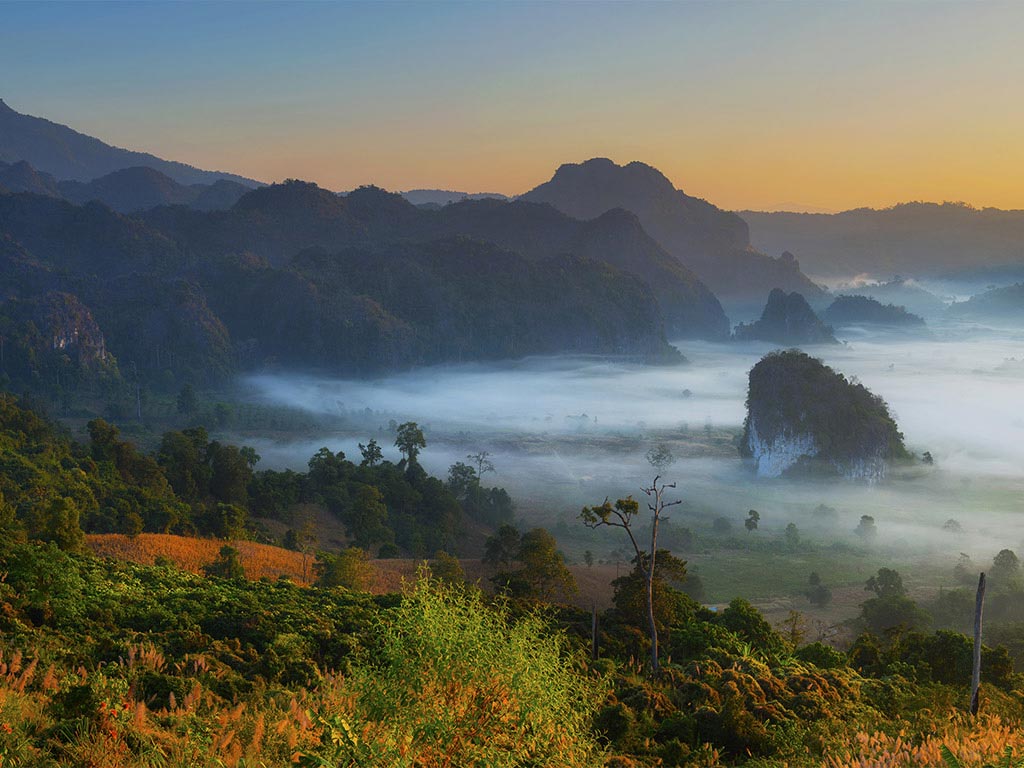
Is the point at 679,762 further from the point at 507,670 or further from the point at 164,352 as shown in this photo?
the point at 164,352

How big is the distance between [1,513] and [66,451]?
76.5 feet

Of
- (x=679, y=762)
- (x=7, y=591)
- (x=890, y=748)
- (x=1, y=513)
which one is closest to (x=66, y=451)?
(x=1, y=513)

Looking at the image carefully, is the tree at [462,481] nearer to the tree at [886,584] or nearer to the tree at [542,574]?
the tree at [886,584]

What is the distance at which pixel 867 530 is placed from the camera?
248ft

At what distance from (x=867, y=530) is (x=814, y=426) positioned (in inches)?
1345

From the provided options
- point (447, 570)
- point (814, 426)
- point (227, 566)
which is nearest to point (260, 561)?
point (227, 566)

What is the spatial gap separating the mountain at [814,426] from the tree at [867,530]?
98.8ft

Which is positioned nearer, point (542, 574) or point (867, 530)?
point (542, 574)

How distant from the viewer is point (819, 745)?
41.7 ft

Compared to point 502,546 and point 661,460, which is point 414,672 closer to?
point 502,546

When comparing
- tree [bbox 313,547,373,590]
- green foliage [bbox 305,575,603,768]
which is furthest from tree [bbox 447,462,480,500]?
green foliage [bbox 305,575,603,768]

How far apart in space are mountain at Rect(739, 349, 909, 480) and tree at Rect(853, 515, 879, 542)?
30102 mm

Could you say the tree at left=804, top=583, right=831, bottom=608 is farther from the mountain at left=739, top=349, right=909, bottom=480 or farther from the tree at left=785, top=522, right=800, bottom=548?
the mountain at left=739, top=349, right=909, bottom=480

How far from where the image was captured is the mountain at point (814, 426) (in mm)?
105375
